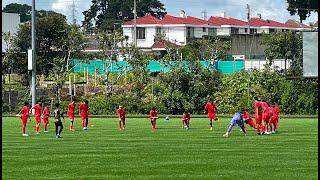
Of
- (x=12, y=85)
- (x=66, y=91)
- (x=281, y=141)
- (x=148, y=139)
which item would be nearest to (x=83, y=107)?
(x=148, y=139)

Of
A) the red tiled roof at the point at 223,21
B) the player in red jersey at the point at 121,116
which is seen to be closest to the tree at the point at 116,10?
the red tiled roof at the point at 223,21

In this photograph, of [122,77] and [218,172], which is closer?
[218,172]

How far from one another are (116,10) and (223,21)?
2175 centimetres

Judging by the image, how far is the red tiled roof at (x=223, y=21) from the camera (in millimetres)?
137500

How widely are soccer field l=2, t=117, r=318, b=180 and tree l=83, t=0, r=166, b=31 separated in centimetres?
11224

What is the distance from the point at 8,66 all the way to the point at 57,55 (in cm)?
531

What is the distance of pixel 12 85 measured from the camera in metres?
83.3

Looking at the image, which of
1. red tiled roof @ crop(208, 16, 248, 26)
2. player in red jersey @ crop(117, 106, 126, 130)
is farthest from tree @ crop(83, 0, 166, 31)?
player in red jersey @ crop(117, 106, 126, 130)

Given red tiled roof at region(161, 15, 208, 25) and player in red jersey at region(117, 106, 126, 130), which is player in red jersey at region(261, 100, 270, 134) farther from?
red tiled roof at region(161, 15, 208, 25)

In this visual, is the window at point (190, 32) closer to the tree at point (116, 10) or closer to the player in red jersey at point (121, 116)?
the tree at point (116, 10)

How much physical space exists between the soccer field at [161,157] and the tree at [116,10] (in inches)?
4419

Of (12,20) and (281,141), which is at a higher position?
(12,20)

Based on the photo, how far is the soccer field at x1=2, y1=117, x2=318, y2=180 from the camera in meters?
20.7

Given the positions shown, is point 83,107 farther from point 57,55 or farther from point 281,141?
point 57,55
